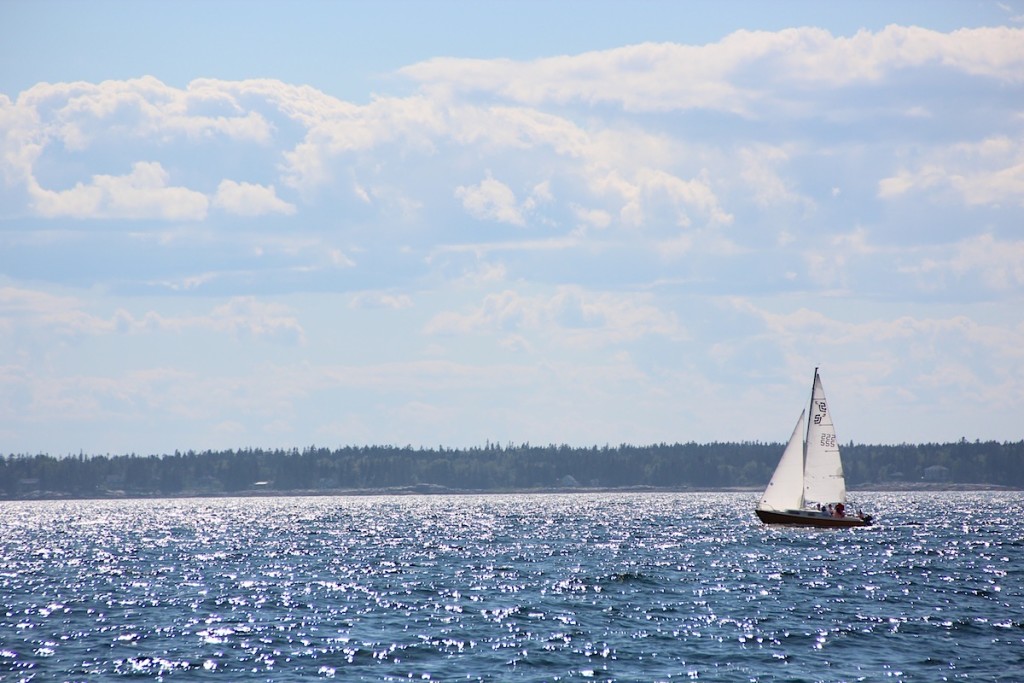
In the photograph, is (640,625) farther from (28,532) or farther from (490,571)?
Result: (28,532)

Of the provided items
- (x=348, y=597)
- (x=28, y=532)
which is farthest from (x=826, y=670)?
(x=28, y=532)

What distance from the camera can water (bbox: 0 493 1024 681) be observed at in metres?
40.2

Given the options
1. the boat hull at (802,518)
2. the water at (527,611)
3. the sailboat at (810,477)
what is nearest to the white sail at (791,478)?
the sailboat at (810,477)

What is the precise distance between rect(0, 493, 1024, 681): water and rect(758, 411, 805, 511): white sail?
6.13 meters

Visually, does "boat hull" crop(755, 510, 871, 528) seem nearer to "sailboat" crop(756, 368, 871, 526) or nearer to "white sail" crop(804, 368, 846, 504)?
"sailboat" crop(756, 368, 871, 526)

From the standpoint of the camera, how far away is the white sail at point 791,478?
105 meters

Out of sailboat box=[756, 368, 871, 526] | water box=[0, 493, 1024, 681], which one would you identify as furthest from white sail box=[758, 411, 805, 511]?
water box=[0, 493, 1024, 681]

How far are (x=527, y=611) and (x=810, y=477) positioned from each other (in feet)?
190

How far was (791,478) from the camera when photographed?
345 feet

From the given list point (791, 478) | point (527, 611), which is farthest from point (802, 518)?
point (527, 611)

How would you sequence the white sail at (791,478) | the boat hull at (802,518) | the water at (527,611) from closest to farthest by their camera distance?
the water at (527,611), the boat hull at (802,518), the white sail at (791,478)

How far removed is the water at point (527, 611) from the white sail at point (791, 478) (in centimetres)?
613

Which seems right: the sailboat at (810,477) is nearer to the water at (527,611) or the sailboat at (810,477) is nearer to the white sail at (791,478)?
the white sail at (791,478)

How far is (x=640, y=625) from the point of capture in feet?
161
